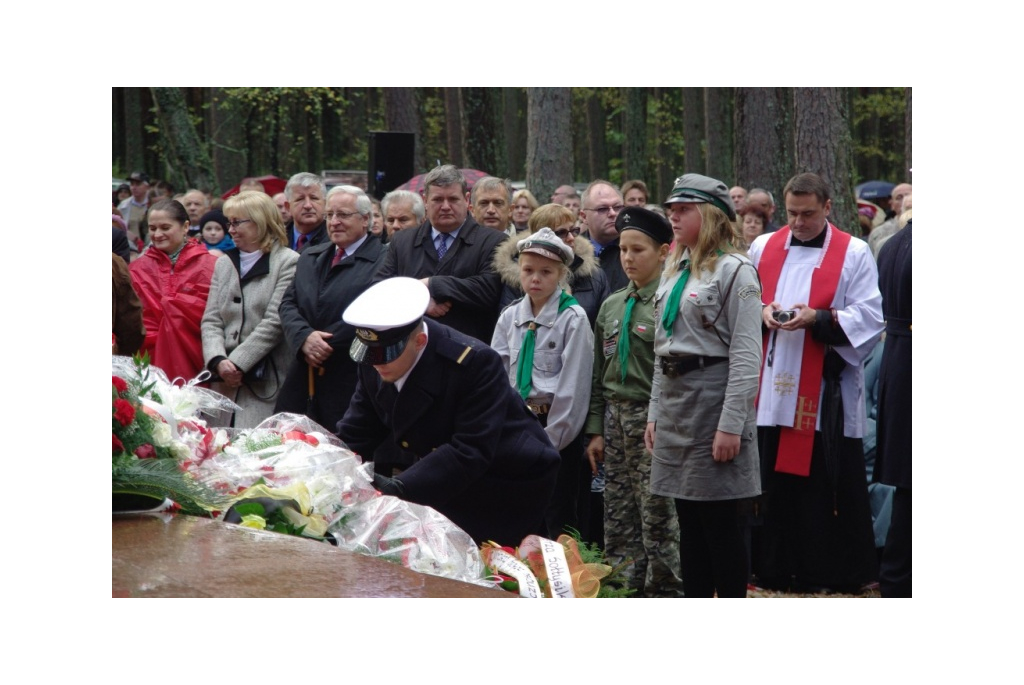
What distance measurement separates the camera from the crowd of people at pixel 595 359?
5145 millimetres

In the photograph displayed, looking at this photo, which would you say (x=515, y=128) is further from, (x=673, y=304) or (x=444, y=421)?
(x=444, y=421)

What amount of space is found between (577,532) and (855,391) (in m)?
1.72

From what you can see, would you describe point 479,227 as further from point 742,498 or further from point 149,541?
point 149,541

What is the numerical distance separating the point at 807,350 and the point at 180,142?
12.9 meters

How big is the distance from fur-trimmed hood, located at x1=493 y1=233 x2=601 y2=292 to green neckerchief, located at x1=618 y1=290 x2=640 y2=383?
74 centimetres

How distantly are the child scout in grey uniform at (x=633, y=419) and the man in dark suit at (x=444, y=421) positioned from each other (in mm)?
982

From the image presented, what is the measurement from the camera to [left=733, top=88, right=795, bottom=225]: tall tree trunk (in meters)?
14.6

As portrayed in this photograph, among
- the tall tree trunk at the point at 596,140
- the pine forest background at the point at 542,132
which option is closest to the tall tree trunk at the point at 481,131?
the pine forest background at the point at 542,132

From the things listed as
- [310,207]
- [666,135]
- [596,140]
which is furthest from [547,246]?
[596,140]

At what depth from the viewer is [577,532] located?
6.48 metres

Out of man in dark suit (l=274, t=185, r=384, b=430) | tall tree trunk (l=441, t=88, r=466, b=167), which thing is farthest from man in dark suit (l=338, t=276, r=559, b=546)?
tall tree trunk (l=441, t=88, r=466, b=167)

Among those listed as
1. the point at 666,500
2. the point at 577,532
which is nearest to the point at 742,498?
the point at 666,500

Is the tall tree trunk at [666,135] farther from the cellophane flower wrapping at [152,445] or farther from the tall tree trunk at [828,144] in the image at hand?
the cellophane flower wrapping at [152,445]

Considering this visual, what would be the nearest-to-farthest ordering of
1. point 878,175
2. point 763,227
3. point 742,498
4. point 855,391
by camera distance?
point 742,498 < point 855,391 < point 763,227 < point 878,175
